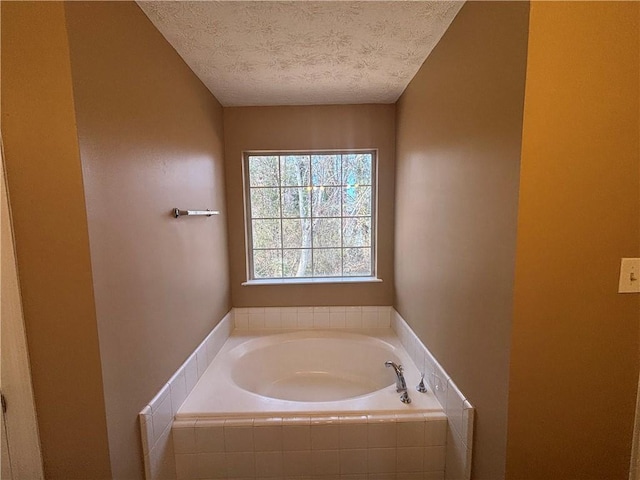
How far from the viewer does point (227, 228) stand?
2.38 metres

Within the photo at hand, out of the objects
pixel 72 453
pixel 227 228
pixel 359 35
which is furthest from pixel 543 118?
pixel 227 228

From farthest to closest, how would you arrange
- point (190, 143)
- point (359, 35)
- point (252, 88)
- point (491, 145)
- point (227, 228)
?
1. point (227, 228)
2. point (252, 88)
3. point (190, 143)
4. point (359, 35)
5. point (491, 145)

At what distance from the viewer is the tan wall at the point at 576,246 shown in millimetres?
818

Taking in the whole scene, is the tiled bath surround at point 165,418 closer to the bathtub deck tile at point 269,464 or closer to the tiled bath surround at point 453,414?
the bathtub deck tile at point 269,464

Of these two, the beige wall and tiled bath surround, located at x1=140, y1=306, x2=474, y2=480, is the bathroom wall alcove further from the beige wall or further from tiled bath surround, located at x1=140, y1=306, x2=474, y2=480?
tiled bath surround, located at x1=140, y1=306, x2=474, y2=480

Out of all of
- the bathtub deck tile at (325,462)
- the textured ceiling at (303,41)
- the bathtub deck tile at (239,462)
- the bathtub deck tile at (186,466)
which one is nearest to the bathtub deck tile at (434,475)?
the bathtub deck tile at (325,462)

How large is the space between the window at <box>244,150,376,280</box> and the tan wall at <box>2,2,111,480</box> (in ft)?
5.12

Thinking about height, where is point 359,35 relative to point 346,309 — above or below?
above

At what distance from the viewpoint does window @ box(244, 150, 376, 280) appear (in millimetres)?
2416

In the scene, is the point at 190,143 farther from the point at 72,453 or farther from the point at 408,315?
the point at 408,315

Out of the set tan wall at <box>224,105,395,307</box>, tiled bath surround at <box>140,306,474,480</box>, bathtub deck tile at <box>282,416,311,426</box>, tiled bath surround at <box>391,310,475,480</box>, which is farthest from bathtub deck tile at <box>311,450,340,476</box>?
tan wall at <box>224,105,395,307</box>

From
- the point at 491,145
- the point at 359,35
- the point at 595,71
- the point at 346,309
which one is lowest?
the point at 346,309

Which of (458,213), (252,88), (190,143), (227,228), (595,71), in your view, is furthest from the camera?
(227,228)

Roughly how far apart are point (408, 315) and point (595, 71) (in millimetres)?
1569
